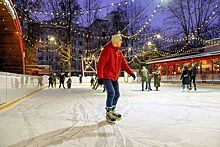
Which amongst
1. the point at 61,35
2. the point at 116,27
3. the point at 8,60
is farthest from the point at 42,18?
the point at 116,27

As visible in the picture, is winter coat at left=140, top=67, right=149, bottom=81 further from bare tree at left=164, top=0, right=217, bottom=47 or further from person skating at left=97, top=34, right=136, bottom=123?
bare tree at left=164, top=0, right=217, bottom=47

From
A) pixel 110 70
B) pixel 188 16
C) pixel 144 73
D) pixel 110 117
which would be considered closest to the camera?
pixel 110 117

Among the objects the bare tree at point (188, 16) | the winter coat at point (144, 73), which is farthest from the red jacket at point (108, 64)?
the bare tree at point (188, 16)

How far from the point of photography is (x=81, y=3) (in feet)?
99.0

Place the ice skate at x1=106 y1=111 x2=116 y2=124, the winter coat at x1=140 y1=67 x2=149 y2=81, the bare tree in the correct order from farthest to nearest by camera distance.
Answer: the bare tree
the winter coat at x1=140 y1=67 x2=149 y2=81
the ice skate at x1=106 y1=111 x2=116 y2=124

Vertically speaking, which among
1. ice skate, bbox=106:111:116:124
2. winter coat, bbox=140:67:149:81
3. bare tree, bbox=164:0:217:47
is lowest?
ice skate, bbox=106:111:116:124

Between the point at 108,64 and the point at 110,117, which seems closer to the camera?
the point at 110,117

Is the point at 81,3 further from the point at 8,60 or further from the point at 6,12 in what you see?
the point at 6,12

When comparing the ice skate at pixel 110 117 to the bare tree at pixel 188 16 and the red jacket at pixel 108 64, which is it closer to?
the red jacket at pixel 108 64

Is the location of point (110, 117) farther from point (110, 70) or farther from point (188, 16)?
point (188, 16)

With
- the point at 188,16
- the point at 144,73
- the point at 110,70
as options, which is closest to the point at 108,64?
the point at 110,70

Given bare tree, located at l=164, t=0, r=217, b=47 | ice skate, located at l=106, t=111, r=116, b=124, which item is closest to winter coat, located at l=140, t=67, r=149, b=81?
ice skate, located at l=106, t=111, r=116, b=124

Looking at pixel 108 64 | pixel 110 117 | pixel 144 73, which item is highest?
pixel 108 64

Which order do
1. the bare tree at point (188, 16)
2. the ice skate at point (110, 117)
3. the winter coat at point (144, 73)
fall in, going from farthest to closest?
the bare tree at point (188, 16) → the winter coat at point (144, 73) → the ice skate at point (110, 117)
